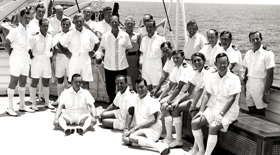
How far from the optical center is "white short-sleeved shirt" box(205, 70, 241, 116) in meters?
4.71

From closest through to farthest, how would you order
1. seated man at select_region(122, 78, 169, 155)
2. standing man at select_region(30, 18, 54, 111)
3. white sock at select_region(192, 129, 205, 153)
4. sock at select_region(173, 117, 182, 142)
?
1. white sock at select_region(192, 129, 205, 153)
2. seated man at select_region(122, 78, 169, 155)
3. sock at select_region(173, 117, 182, 142)
4. standing man at select_region(30, 18, 54, 111)

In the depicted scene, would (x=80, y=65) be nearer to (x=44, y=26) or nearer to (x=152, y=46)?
(x=44, y=26)

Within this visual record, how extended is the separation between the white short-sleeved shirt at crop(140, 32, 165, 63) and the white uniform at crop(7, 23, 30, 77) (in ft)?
6.16

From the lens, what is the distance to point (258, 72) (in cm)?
557

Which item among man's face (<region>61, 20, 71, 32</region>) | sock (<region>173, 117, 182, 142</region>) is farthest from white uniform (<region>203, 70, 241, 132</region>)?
man's face (<region>61, 20, 71, 32</region>)

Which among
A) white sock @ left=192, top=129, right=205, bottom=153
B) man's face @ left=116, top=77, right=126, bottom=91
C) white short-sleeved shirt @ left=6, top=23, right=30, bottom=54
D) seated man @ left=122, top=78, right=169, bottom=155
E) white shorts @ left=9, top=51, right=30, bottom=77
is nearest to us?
white sock @ left=192, top=129, right=205, bottom=153

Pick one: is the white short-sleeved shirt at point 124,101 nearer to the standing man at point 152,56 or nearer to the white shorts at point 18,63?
the standing man at point 152,56

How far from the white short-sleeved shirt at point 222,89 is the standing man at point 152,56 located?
1.96 m

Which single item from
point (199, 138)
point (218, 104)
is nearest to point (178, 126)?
point (199, 138)

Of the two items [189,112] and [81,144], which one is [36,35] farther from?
[189,112]

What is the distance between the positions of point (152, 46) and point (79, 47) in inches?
46.9

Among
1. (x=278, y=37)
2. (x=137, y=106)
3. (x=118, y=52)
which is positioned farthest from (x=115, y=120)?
(x=278, y=37)

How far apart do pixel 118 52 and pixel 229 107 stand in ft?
8.77

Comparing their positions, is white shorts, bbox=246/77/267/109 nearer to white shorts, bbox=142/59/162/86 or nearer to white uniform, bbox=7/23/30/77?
white shorts, bbox=142/59/162/86
